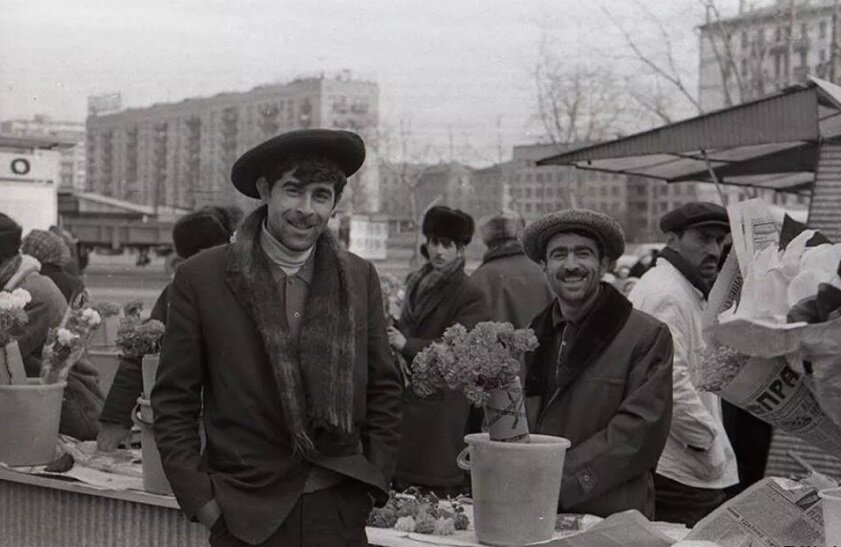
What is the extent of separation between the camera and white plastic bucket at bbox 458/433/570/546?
10.4ft

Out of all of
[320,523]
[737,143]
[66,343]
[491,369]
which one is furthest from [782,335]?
[737,143]

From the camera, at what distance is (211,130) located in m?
65.8

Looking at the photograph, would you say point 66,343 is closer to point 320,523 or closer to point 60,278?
point 320,523

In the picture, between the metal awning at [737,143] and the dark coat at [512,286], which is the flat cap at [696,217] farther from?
the metal awning at [737,143]

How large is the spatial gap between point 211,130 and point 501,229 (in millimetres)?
60180

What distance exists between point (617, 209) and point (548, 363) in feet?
310

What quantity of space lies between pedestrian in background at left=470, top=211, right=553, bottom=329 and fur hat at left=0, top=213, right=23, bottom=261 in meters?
2.11

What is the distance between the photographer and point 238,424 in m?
3.00

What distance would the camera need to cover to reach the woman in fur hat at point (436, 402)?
600 cm

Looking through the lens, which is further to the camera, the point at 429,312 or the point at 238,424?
the point at 429,312

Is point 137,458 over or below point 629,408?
below

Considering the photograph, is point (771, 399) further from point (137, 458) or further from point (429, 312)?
point (429, 312)

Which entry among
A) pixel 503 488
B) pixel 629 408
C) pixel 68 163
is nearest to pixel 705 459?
pixel 629 408

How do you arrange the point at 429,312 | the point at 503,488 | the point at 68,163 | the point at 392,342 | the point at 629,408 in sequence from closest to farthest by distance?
1. the point at 503,488
2. the point at 629,408
3. the point at 392,342
4. the point at 429,312
5. the point at 68,163
